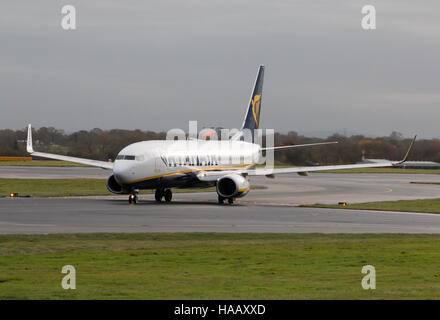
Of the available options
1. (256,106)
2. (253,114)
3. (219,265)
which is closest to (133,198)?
(253,114)

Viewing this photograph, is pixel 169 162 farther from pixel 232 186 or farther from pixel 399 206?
pixel 399 206

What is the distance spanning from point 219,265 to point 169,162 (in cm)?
3043

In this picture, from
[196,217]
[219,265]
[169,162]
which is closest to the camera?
[219,265]

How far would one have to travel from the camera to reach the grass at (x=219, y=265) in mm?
18953

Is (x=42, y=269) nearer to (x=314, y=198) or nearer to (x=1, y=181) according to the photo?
(x=314, y=198)

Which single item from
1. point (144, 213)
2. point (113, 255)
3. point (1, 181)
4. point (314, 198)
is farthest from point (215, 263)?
point (1, 181)

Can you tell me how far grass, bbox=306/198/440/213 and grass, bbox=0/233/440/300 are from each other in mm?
18074

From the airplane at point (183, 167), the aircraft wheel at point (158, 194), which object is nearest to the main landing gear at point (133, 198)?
the airplane at point (183, 167)

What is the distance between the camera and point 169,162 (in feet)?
178

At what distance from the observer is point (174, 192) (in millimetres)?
69812

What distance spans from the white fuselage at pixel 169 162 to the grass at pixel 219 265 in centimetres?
1909

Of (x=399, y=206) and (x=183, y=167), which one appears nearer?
(x=399, y=206)

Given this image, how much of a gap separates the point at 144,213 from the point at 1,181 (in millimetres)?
35663

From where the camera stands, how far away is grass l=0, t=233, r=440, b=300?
1895cm
